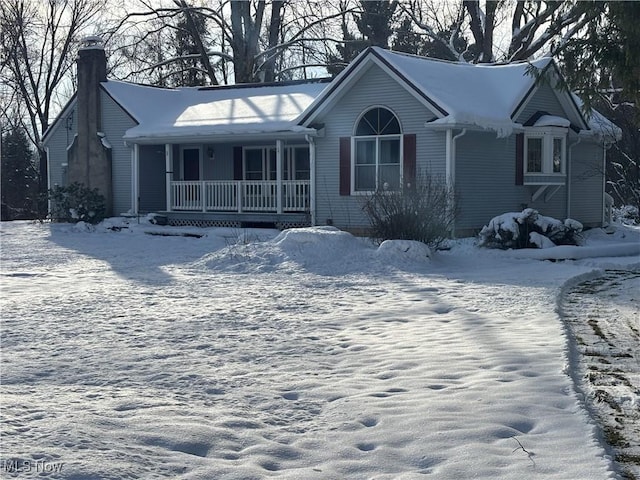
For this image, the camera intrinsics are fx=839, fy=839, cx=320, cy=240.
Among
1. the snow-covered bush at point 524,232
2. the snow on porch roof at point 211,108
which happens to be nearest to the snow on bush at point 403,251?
the snow-covered bush at point 524,232

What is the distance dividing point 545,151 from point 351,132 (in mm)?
5191

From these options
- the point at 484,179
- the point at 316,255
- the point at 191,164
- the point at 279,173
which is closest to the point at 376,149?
the point at 484,179

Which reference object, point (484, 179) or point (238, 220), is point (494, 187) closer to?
point (484, 179)

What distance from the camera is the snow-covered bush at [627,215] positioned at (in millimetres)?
A: 30609

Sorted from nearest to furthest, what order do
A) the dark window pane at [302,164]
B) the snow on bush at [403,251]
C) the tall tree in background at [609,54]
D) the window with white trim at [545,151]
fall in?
the tall tree in background at [609,54] < the snow on bush at [403,251] < the window with white trim at [545,151] < the dark window pane at [302,164]

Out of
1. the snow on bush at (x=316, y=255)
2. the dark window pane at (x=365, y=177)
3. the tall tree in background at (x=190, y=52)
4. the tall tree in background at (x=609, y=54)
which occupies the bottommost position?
the snow on bush at (x=316, y=255)

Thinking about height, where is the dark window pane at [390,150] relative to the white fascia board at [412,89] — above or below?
below

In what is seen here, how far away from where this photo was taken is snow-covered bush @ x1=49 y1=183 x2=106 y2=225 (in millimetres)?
26391

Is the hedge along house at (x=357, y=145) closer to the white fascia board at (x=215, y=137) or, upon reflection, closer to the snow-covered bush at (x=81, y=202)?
the white fascia board at (x=215, y=137)

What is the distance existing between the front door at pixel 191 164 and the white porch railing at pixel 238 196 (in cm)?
143

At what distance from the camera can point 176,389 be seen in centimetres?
670

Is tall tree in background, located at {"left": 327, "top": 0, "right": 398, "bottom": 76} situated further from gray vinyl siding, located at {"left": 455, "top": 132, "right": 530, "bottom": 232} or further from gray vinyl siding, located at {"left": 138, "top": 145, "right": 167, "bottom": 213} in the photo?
gray vinyl siding, located at {"left": 455, "top": 132, "right": 530, "bottom": 232}

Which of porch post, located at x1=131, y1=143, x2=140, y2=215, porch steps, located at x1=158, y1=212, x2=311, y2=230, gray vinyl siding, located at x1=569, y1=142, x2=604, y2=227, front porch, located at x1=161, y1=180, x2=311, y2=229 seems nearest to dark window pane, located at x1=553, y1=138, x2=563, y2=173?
gray vinyl siding, located at x1=569, y1=142, x2=604, y2=227

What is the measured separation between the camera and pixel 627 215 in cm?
3184
